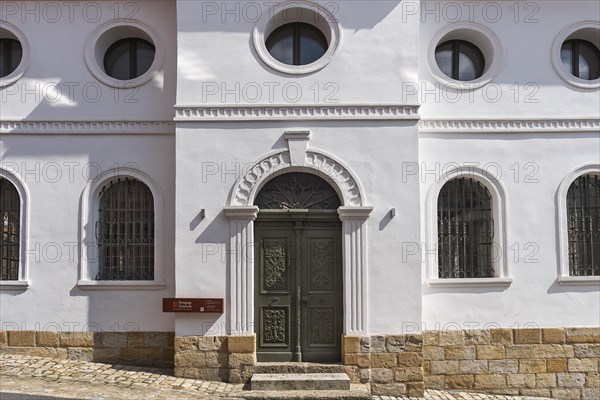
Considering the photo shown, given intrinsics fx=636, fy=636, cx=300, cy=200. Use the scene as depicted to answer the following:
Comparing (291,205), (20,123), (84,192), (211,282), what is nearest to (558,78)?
(291,205)

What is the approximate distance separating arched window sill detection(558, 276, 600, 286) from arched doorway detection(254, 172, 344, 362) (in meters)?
3.80

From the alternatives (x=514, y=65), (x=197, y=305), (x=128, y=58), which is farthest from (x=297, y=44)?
(x=197, y=305)

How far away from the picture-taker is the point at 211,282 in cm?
1012

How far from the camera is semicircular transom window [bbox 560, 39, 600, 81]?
11414 millimetres

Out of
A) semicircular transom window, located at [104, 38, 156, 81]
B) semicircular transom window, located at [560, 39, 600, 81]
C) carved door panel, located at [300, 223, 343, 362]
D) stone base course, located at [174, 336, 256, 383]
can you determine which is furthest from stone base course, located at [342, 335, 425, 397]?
semicircular transom window, located at [104, 38, 156, 81]

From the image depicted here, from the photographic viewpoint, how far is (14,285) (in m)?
10.7

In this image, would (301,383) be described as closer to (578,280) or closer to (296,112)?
(296,112)

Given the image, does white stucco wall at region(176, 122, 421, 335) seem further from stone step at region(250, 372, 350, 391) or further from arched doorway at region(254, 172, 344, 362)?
stone step at region(250, 372, 350, 391)

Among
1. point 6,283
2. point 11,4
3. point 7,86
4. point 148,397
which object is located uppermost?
point 11,4

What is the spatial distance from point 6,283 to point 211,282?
3.58 m

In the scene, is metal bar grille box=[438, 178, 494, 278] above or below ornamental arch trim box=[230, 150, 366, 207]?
below

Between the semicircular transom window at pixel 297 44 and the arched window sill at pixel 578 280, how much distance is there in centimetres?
559

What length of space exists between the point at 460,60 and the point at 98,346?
8.02 metres

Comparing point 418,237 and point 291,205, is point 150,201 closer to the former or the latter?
point 291,205
